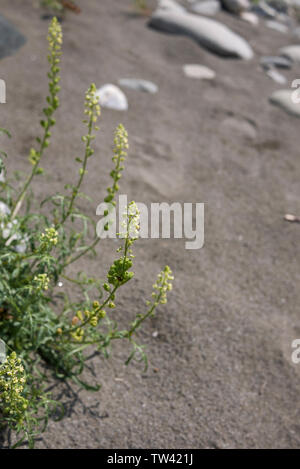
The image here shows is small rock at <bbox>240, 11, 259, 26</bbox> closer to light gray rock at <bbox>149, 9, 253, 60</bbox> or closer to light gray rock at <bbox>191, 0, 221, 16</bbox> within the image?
light gray rock at <bbox>191, 0, 221, 16</bbox>

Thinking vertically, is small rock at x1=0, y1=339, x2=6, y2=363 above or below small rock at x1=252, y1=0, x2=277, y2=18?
A: below

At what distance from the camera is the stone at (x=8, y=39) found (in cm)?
507

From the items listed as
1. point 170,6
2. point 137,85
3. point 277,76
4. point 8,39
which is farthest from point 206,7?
point 8,39

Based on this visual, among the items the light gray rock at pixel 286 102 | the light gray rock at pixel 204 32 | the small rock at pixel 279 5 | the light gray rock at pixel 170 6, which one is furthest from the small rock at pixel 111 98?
the small rock at pixel 279 5

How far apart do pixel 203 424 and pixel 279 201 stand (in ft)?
7.36

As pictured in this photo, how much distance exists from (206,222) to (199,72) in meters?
2.62

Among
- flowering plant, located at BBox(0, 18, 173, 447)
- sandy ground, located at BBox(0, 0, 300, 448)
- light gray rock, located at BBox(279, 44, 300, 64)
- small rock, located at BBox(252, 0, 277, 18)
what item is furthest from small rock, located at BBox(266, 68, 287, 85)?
flowering plant, located at BBox(0, 18, 173, 447)

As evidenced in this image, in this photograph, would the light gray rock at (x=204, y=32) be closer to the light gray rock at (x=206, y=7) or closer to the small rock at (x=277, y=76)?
the small rock at (x=277, y=76)

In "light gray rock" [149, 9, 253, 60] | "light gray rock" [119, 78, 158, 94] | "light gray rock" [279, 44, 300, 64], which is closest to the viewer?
"light gray rock" [119, 78, 158, 94]

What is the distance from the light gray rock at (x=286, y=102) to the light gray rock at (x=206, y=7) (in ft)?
7.77

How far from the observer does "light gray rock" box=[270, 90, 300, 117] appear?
562cm

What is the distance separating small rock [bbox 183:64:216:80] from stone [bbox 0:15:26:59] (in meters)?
1.80

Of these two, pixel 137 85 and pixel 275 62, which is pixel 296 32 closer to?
pixel 275 62

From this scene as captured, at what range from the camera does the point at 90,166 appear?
415 cm
